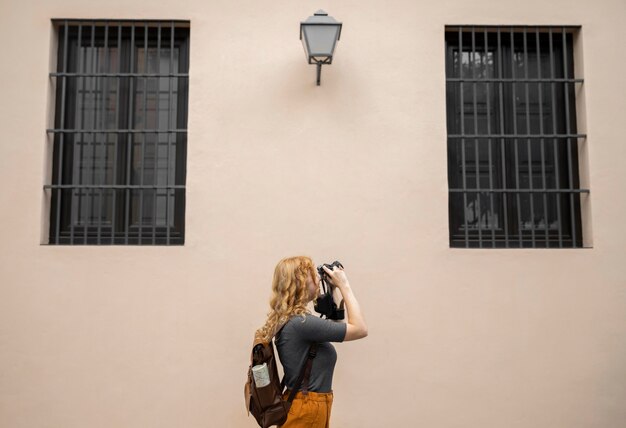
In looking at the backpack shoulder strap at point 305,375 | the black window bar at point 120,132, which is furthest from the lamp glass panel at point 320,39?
the backpack shoulder strap at point 305,375

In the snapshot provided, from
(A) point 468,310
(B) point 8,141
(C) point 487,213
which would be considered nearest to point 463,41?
(C) point 487,213

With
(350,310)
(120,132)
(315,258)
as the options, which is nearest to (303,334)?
(350,310)

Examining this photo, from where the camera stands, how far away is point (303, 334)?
3.25 metres

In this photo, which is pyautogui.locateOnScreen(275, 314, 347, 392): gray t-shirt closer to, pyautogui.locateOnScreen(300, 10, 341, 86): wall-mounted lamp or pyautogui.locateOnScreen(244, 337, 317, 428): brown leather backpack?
pyautogui.locateOnScreen(244, 337, 317, 428): brown leather backpack

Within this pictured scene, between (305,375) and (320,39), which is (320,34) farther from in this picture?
(305,375)

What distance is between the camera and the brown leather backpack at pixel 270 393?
Result: 3262 millimetres

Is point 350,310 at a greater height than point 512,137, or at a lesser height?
lesser

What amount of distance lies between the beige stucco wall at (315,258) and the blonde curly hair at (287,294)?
1.14 meters

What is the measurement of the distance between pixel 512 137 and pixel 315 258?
1.75m

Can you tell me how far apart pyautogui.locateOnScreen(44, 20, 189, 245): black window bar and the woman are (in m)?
1.61

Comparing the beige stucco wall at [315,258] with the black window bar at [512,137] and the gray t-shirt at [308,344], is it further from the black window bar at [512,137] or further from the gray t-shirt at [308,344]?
the gray t-shirt at [308,344]

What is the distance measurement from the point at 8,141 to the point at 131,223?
1.08 metres

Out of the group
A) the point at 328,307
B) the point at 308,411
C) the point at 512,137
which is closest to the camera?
the point at 308,411

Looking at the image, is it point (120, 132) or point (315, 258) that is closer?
point (315, 258)
